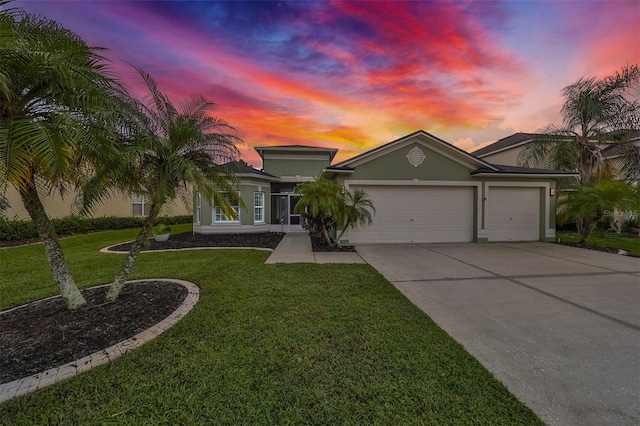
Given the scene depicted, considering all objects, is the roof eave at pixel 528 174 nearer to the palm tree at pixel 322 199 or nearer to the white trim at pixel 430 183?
the white trim at pixel 430 183

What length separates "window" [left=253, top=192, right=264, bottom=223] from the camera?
14.9m

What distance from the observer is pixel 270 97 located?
11.4 m

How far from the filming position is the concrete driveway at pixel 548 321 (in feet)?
7.95

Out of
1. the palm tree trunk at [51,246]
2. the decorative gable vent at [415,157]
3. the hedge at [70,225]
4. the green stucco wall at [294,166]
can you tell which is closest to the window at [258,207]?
the green stucco wall at [294,166]

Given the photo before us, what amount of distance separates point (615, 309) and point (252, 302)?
20.2ft

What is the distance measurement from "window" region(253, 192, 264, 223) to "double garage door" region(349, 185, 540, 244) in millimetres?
6267

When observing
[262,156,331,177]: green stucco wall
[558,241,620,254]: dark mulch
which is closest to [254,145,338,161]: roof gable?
[262,156,331,177]: green stucco wall

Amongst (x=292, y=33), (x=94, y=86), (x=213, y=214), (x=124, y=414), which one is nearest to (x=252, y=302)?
(x=124, y=414)

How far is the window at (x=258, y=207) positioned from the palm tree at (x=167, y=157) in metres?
9.71

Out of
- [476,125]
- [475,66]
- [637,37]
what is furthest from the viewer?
[476,125]

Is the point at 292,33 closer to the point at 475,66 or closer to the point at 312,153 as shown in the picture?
the point at 475,66

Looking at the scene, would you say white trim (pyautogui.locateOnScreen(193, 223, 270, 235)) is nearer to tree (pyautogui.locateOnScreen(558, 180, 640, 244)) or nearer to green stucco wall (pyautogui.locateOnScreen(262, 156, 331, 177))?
green stucco wall (pyautogui.locateOnScreen(262, 156, 331, 177))

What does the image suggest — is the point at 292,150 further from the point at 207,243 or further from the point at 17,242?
the point at 17,242

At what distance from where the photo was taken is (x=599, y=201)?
986 centimetres
